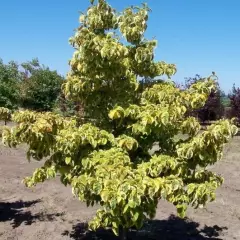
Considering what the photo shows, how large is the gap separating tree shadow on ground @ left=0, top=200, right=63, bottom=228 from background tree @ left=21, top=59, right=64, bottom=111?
18632mm

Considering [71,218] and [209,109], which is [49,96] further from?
[71,218]

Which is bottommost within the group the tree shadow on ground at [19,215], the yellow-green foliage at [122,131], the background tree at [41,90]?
the tree shadow on ground at [19,215]

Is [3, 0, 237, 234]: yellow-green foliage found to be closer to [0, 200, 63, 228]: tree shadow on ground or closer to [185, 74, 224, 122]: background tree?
[0, 200, 63, 228]: tree shadow on ground

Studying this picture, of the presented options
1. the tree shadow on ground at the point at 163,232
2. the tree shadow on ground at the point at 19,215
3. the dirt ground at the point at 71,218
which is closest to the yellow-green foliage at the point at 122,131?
the tree shadow on ground at the point at 163,232

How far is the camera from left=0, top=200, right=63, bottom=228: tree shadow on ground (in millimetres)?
8414

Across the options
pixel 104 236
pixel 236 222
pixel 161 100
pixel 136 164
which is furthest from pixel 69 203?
pixel 161 100

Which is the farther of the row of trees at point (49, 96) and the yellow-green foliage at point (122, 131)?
the row of trees at point (49, 96)

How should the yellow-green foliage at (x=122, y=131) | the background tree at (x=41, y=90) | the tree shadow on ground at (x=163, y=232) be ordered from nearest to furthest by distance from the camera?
the yellow-green foliage at (x=122, y=131) → the tree shadow on ground at (x=163, y=232) → the background tree at (x=41, y=90)

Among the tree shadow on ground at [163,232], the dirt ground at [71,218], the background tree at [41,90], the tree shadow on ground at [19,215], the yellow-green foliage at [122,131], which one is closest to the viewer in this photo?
the yellow-green foliage at [122,131]

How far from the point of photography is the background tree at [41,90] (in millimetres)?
27844

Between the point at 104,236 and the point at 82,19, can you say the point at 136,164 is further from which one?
the point at 104,236

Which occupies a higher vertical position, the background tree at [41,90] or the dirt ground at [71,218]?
the background tree at [41,90]

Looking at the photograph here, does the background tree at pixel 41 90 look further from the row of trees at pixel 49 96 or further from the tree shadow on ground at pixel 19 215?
the tree shadow on ground at pixel 19 215

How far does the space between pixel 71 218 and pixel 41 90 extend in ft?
67.0
